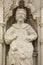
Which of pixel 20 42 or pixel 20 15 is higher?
pixel 20 15

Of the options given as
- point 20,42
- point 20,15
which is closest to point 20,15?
point 20,15

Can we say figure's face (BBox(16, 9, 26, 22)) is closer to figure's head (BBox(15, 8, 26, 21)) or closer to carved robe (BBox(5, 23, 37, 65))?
figure's head (BBox(15, 8, 26, 21))

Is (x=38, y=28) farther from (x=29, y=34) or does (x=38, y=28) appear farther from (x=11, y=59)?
(x=11, y=59)

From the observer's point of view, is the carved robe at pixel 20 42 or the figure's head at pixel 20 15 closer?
the carved robe at pixel 20 42

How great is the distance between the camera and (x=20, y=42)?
949cm

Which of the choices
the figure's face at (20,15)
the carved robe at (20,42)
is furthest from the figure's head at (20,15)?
the carved robe at (20,42)

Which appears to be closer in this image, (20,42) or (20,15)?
(20,42)

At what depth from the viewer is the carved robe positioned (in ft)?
30.8

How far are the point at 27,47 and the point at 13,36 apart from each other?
1.13 feet

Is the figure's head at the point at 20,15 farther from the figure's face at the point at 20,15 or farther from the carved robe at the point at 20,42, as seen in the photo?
the carved robe at the point at 20,42

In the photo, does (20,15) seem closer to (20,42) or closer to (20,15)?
(20,15)

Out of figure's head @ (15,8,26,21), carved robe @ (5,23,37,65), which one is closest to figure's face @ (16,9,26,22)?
figure's head @ (15,8,26,21)

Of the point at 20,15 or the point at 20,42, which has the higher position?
the point at 20,15

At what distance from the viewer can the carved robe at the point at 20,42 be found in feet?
30.8
